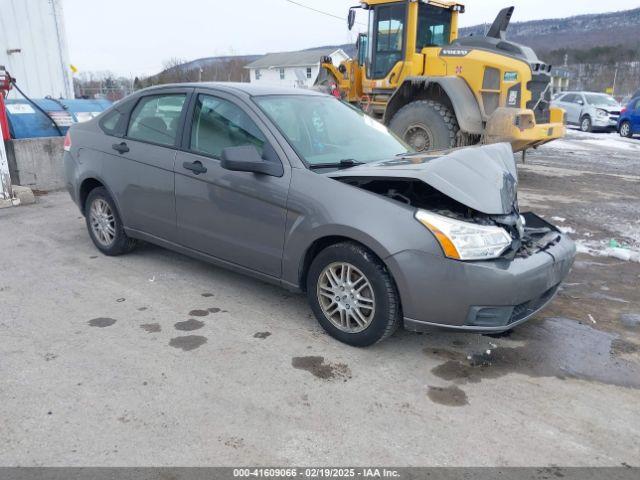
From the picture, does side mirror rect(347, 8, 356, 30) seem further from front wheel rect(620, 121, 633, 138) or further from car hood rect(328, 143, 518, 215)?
front wheel rect(620, 121, 633, 138)

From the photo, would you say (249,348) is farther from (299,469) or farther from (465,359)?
(465,359)

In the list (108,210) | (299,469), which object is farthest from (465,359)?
(108,210)

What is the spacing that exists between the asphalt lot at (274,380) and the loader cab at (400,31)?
6409mm

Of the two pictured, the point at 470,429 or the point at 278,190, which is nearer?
the point at 470,429

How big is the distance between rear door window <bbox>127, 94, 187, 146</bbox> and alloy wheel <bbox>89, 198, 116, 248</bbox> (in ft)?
2.65

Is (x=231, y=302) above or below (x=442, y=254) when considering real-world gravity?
below

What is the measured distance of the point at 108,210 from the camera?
16.9 feet

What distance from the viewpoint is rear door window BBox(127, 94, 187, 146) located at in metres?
4.46

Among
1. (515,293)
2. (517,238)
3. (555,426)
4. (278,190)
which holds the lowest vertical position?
(555,426)

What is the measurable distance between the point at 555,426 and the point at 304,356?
150 cm

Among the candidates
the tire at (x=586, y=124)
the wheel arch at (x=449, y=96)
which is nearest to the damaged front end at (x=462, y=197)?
the wheel arch at (x=449, y=96)

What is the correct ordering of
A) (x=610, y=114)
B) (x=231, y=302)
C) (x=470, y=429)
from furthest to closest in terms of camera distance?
(x=610, y=114)
(x=231, y=302)
(x=470, y=429)

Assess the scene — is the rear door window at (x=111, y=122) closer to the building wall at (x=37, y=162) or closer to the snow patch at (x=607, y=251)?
the building wall at (x=37, y=162)

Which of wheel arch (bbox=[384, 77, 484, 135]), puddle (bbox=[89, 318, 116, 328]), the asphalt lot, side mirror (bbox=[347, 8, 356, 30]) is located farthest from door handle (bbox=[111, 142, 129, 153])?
side mirror (bbox=[347, 8, 356, 30])
